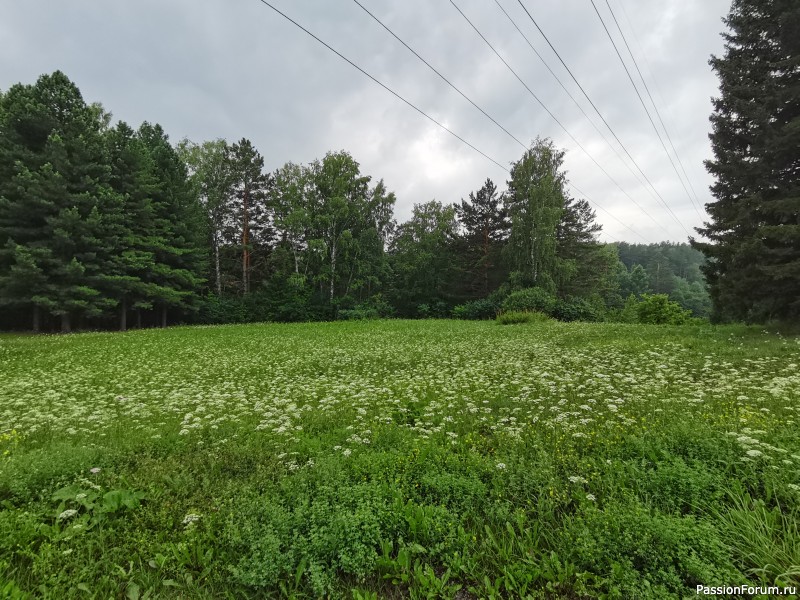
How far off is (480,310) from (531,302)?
17.8 feet

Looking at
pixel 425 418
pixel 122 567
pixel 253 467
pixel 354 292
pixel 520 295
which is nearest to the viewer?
pixel 122 567

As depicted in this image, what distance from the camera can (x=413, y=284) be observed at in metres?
38.7

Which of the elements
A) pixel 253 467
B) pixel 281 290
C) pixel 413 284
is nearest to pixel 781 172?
pixel 253 467

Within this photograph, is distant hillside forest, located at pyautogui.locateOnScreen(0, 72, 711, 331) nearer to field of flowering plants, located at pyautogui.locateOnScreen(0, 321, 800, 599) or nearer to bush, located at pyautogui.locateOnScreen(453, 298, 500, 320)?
bush, located at pyautogui.locateOnScreen(453, 298, 500, 320)

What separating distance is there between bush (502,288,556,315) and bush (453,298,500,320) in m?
2.66

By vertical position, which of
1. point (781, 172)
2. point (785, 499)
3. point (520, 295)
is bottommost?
point (785, 499)

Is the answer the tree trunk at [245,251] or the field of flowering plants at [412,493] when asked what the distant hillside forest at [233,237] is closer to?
the tree trunk at [245,251]

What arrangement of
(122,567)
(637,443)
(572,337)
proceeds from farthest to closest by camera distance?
(572,337), (637,443), (122,567)

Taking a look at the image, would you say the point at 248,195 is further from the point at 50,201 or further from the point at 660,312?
the point at 660,312

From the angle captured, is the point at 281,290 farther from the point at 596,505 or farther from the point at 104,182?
the point at 596,505

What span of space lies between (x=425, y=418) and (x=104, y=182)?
29037 millimetres

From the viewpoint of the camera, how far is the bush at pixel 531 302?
27578 millimetres

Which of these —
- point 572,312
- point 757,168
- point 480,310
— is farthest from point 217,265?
point 757,168

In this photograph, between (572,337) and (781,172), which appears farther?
(572,337)
